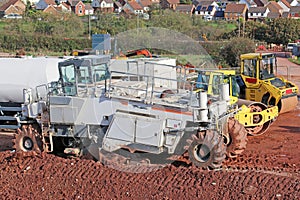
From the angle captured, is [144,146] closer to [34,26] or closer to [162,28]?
[162,28]

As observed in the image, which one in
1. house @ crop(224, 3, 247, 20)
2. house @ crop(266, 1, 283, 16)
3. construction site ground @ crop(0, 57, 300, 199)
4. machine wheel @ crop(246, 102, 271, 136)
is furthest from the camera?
house @ crop(266, 1, 283, 16)

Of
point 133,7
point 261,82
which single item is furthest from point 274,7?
point 261,82

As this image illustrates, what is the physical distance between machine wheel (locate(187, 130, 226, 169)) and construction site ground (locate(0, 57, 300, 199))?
289 mm

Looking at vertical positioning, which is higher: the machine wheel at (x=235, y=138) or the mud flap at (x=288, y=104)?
the machine wheel at (x=235, y=138)

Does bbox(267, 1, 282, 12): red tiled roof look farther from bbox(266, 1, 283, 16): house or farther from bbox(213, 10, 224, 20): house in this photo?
bbox(213, 10, 224, 20): house

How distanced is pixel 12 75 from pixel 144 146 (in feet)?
26.5

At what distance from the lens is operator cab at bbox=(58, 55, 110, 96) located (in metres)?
13.4

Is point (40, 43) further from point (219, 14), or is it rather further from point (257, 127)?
point (219, 14)

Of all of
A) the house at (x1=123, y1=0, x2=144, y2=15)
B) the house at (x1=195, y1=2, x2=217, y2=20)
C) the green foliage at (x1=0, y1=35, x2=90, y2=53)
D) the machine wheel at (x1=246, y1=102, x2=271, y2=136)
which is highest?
the house at (x1=123, y1=0, x2=144, y2=15)

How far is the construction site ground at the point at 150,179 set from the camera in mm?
10930

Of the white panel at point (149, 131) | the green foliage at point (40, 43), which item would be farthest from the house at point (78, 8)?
the white panel at point (149, 131)

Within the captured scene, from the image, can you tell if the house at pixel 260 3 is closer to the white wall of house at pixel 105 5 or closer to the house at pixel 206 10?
the house at pixel 206 10

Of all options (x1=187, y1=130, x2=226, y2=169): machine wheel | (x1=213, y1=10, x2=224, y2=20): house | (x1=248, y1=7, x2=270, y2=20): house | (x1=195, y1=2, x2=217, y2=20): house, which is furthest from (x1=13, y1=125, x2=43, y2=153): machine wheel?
(x1=195, y1=2, x2=217, y2=20): house

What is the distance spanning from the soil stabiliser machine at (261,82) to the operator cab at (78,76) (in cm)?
756
